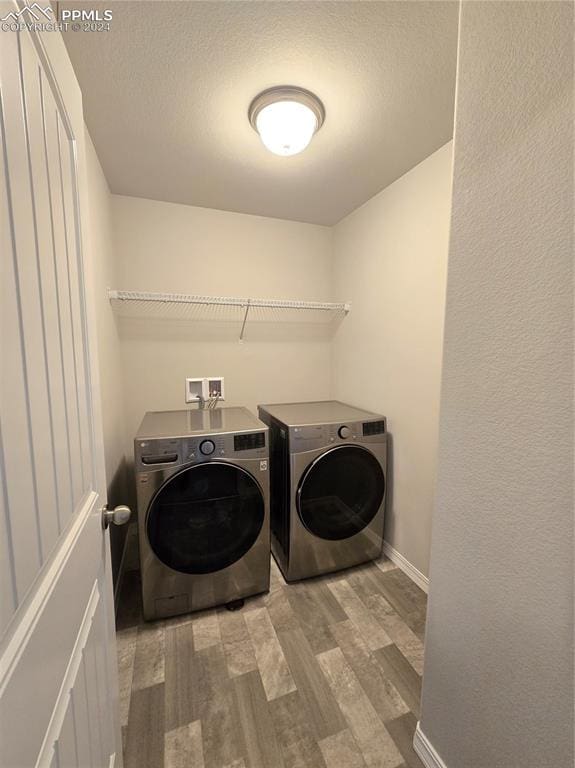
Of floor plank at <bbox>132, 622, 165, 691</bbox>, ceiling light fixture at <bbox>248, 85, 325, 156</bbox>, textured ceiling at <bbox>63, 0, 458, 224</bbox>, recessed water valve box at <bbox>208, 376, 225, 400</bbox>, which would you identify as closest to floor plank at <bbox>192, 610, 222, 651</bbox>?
floor plank at <bbox>132, 622, 165, 691</bbox>

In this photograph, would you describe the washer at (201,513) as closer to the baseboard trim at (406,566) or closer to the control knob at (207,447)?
the control knob at (207,447)

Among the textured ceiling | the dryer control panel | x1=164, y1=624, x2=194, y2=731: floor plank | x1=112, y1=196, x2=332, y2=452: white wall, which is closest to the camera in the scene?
the textured ceiling

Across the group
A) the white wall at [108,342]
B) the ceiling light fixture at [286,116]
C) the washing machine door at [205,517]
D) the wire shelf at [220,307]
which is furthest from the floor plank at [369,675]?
the ceiling light fixture at [286,116]

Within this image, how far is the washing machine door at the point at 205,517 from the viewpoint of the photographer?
1.50 metres

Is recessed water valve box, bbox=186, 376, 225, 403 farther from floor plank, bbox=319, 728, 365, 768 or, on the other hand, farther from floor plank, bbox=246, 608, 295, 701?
floor plank, bbox=319, 728, 365, 768

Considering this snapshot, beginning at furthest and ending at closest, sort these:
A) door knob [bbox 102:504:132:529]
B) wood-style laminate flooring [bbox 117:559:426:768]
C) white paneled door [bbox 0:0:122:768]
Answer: wood-style laminate flooring [bbox 117:559:426:768] → door knob [bbox 102:504:132:529] → white paneled door [bbox 0:0:122:768]

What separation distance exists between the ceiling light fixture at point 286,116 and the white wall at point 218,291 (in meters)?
1.00

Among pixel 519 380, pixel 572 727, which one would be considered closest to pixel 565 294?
pixel 519 380

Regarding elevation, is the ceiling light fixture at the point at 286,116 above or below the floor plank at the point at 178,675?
above

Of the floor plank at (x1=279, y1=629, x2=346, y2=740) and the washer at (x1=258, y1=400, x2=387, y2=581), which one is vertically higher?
the washer at (x1=258, y1=400, x2=387, y2=581)

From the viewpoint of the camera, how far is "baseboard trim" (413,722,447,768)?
1.01 metres

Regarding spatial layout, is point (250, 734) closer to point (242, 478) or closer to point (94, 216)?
point (242, 478)

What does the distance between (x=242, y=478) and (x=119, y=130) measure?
5.80 feet

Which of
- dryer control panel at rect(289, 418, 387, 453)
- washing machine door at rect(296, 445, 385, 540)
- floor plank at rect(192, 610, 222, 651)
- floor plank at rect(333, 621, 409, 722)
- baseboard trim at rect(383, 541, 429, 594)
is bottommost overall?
floor plank at rect(333, 621, 409, 722)
